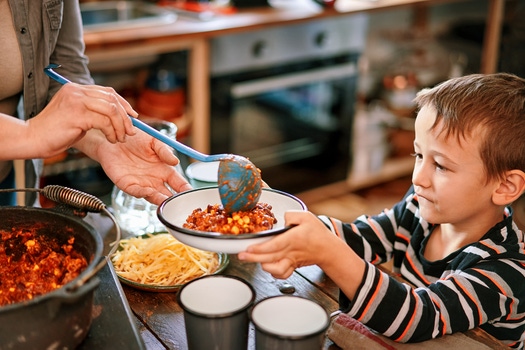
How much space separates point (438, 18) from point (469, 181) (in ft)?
10.6

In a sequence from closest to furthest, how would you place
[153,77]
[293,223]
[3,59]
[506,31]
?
[293,223] < [3,59] < [153,77] < [506,31]

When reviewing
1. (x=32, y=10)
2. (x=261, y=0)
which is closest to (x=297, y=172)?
(x=261, y=0)

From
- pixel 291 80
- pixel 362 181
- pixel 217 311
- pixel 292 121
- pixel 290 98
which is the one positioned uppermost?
pixel 217 311

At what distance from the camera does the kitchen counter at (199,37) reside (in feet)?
8.43

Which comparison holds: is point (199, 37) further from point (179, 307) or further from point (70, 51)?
point (179, 307)

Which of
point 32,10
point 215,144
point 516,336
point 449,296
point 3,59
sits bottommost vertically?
point 215,144

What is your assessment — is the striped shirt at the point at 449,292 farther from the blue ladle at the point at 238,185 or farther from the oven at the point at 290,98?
the oven at the point at 290,98

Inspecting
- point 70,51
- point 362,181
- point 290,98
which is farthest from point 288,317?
point 362,181

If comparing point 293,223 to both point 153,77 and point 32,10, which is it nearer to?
point 32,10

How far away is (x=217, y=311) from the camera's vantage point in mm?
991

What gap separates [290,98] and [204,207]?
2146mm

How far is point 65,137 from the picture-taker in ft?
3.94

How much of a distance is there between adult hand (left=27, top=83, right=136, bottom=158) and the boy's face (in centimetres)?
60

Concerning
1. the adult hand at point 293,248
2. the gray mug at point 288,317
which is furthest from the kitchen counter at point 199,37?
the gray mug at point 288,317
